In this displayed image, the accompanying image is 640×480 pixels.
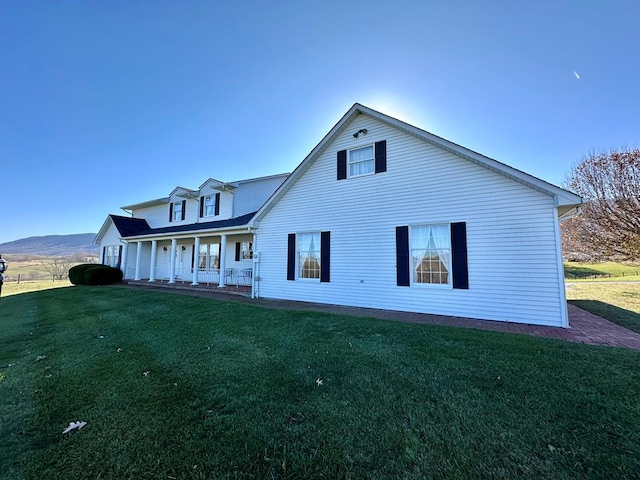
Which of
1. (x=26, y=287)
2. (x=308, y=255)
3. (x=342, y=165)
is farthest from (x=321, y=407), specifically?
(x=26, y=287)

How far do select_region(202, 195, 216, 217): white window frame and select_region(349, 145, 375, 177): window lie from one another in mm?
10623

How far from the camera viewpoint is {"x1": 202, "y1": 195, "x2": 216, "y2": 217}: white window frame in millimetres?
17375

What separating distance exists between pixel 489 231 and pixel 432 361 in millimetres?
4747

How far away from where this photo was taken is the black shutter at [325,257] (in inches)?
401

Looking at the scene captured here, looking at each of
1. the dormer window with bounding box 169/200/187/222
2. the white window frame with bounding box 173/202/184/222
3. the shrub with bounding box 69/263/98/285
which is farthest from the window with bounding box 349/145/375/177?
the shrub with bounding box 69/263/98/285

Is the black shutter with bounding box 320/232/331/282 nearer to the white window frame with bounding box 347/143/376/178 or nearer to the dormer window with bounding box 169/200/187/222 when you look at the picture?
the white window frame with bounding box 347/143/376/178

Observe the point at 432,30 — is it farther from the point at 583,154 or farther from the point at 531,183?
the point at 583,154

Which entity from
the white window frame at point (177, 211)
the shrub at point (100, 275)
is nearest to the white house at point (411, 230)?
the white window frame at point (177, 211)

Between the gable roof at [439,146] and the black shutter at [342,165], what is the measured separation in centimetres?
71

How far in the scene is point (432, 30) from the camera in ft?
29.0

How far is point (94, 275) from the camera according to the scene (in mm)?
17469

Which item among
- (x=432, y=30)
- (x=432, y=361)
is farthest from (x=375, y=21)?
(x=432, y=361)

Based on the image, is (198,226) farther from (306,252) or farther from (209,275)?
(306,252)

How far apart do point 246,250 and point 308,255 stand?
5.97 metres
